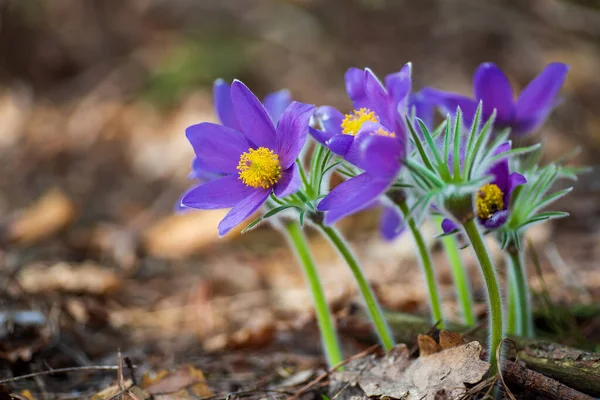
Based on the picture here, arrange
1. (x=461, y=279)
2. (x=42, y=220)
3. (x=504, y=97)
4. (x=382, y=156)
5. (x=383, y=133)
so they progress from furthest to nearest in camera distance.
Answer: (x=42, y=220) → (x=461, y=279) → (x=504, y=97) → (x=383, y=133) → (x=382, y=156)

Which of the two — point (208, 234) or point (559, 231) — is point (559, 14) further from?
point (208, 234)

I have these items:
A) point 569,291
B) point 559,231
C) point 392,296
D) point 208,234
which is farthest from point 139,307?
point 559,231

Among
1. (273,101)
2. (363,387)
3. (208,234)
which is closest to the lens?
(363,387)

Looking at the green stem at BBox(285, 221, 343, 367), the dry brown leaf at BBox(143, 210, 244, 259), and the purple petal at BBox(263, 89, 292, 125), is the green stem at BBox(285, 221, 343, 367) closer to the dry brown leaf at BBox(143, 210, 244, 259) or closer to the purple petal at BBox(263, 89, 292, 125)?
the purple petal at BBox(263, 89, 292, 125)

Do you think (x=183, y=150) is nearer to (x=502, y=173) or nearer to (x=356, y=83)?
(x=356, y=83)

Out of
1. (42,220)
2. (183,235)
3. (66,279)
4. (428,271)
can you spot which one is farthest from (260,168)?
(42,220)

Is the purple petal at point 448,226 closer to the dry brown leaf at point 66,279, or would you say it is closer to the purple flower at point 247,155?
the purple flower at point 247,155
